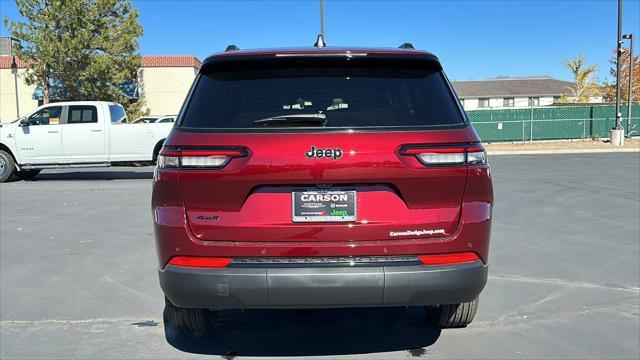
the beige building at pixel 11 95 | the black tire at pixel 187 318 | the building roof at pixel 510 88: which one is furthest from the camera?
the building roof at pixel 510 88

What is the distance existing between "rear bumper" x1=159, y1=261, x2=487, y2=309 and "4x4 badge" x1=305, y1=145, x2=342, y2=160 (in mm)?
607

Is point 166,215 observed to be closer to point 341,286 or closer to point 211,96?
point 211,96

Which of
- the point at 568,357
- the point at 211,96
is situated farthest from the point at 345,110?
the point at 568,357

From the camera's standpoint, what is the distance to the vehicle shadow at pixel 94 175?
49.9ft

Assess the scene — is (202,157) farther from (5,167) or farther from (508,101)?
(508,101)

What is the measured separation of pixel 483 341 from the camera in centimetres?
381

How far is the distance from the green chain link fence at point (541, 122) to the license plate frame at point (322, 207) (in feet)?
93.0

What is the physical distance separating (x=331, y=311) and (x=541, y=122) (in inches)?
1129

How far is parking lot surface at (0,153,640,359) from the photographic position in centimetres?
372

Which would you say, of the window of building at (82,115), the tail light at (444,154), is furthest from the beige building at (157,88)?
the tail light at (444,154)

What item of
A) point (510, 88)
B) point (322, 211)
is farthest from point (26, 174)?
point (510, 88)

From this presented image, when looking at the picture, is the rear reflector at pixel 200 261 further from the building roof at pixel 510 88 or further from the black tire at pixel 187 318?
the building roof at pixel 510 88

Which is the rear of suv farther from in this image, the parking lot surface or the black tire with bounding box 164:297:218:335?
the parking lot surface

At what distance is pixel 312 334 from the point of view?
398cm
